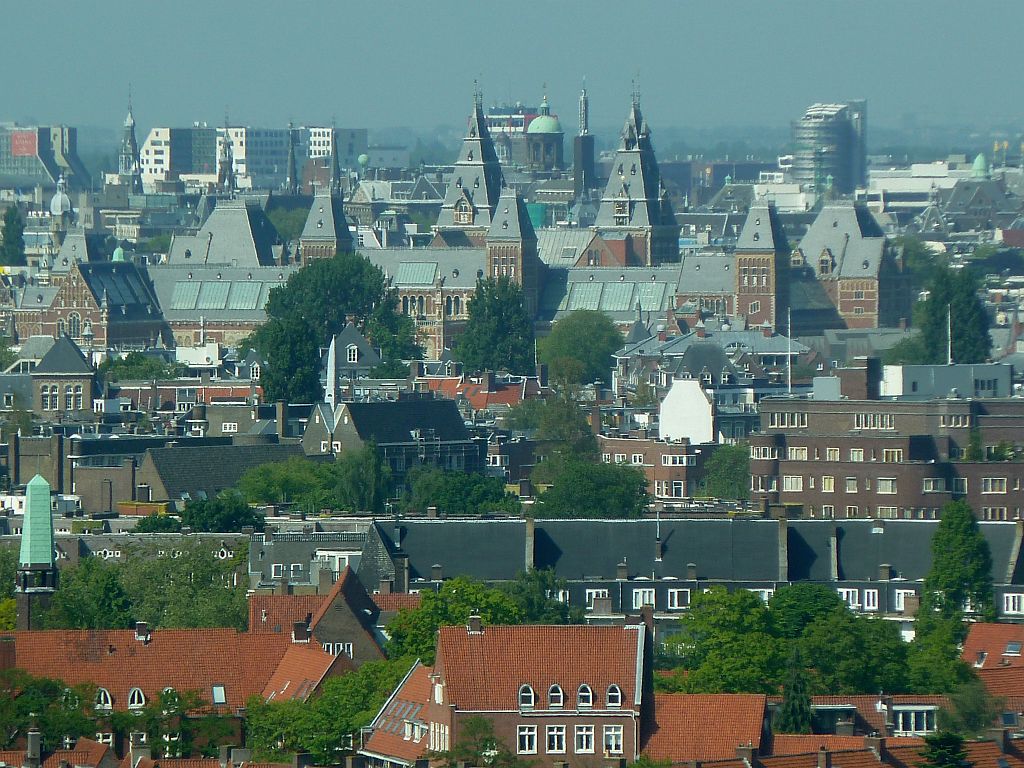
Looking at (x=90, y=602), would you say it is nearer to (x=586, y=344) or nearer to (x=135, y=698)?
(x=135, y=698)

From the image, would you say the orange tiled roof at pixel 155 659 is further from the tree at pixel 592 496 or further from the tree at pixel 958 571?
the tree at pixel 592 496

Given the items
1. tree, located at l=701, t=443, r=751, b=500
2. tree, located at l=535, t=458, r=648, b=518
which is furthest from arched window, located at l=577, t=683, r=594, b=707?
tree, located at l=701, t=443, r=751, b=500

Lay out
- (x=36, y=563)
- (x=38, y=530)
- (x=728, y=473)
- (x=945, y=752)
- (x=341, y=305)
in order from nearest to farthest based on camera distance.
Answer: (x=945, y=752)
(x=36, y=563)
(x=38, y=530)
(x=728, y=473)
(x=341, y=305)

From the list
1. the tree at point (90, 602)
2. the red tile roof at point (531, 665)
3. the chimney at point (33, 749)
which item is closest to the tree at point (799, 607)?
the tree at point (90, 602)

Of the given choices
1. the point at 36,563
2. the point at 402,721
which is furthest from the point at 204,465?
the point at 402,721

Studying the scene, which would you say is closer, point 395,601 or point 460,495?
point 395,601

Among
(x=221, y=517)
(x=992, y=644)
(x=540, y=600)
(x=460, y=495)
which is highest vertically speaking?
(x=460, y=495)

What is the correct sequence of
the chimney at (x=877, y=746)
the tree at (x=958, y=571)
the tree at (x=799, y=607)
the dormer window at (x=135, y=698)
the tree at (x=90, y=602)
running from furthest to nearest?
the tree at (x=958, y=571) → the tree at (x=90, y=602) → the tree at (x=799, y=607) → the dormer window at (x=135, y=698) → the chimney at (x=877, y=746)

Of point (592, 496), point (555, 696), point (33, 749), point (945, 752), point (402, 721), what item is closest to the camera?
point (945, 752)

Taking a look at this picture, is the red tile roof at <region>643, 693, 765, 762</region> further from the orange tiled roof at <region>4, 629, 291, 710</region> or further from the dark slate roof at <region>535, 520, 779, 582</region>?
the dark slate roof at <region>535, 520, 779, 582</region>
